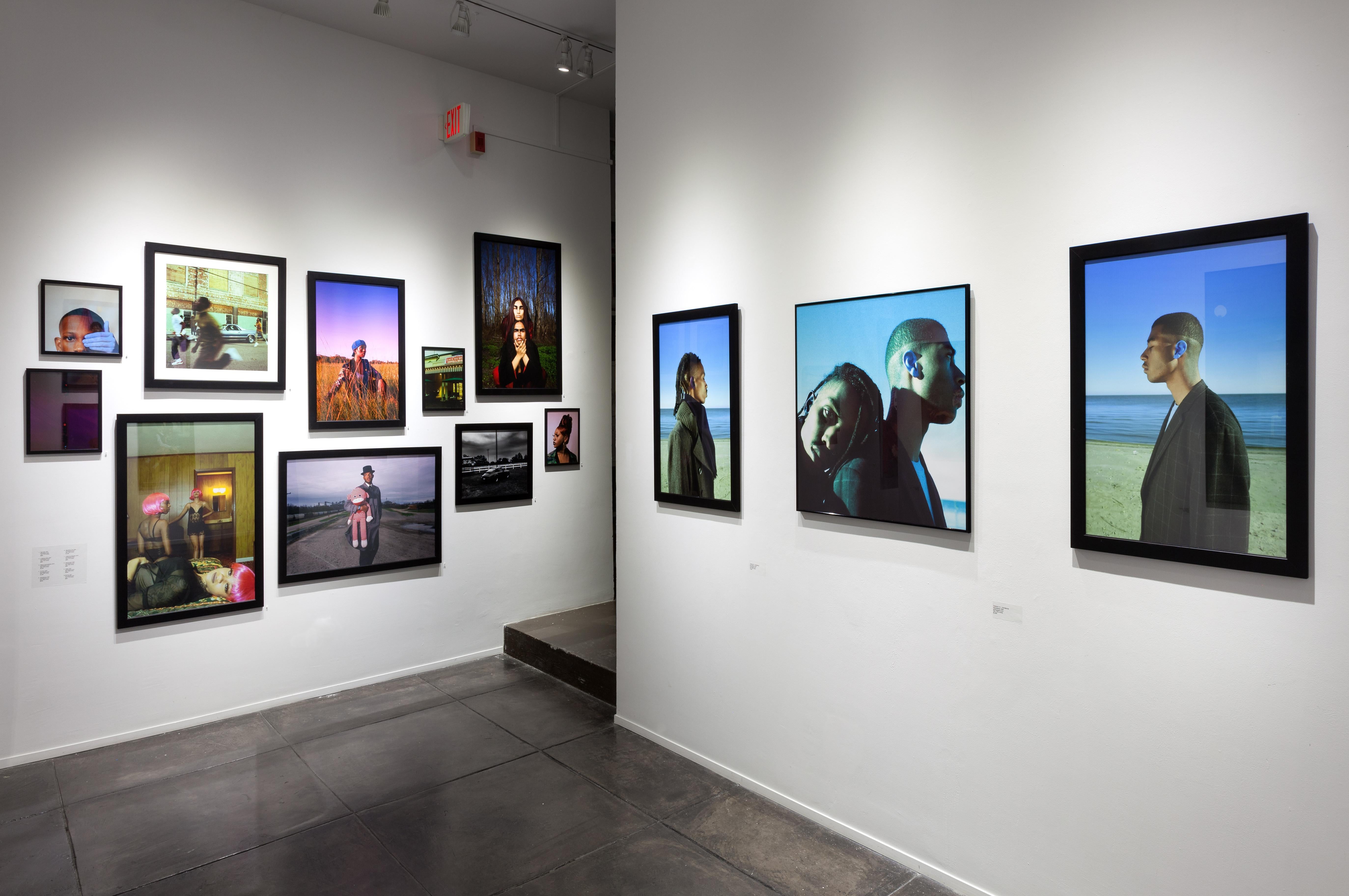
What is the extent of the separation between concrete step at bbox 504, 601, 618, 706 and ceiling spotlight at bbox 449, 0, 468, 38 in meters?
3.61

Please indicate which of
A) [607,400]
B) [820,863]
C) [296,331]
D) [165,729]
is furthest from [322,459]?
[820,863]

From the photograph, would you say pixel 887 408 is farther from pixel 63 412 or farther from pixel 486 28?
pixel 63 412

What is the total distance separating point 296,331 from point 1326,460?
4.83m

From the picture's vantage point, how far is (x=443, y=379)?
5.22 meters

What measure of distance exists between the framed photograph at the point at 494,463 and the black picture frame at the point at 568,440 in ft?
0.37

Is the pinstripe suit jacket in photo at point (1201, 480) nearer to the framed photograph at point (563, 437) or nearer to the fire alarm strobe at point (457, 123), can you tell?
the framed photograph at point (563, 437)

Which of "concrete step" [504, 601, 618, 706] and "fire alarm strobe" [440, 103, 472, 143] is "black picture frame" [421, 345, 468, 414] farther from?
"concrete step" [504, 601, 618, 706]

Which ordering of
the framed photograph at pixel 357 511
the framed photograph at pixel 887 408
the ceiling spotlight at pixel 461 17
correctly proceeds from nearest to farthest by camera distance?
1. the framed photograph at pixel 887 408
2. the ceiling spotlight at pixel 461 17
3. the framed photograph at pixel 357 511

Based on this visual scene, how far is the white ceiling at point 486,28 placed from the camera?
4.52 m

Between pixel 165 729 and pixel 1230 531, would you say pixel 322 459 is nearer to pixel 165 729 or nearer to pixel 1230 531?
pixel 165 729

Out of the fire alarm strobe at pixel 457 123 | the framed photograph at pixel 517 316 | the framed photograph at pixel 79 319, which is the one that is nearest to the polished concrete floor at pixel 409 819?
the framed photograph at pixel 79 319

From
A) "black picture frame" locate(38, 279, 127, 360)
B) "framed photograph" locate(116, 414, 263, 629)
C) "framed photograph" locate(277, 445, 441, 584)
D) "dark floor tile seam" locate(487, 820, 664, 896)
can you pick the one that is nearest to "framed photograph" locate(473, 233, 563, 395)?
"framed photograph" locate(277, 445, 441, 584)

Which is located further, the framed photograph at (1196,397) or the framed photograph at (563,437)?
the framed photograph at (563,437)

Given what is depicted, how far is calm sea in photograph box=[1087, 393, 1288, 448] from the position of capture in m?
2.01
